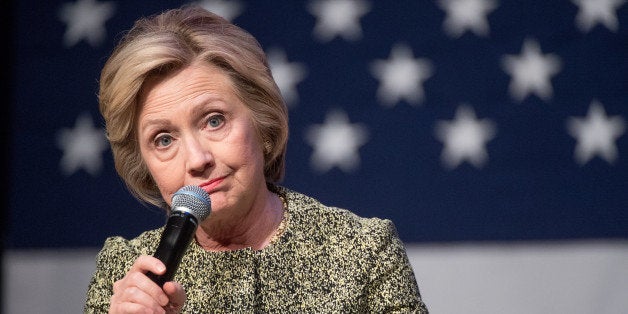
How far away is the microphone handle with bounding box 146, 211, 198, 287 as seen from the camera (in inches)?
51.0

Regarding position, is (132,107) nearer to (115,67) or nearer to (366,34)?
(115,67)

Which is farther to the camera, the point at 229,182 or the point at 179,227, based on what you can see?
the point at 229,182

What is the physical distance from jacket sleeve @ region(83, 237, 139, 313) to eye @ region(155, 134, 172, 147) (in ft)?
1.14

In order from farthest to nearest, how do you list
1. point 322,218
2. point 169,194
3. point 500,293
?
point 500,293, point 322,218, point 169,194

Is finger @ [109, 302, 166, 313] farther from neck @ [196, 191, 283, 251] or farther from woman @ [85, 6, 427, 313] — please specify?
neck @ [196, 191, 283, 251]

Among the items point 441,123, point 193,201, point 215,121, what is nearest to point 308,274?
point 215,121

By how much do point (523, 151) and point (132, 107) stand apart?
1.53m

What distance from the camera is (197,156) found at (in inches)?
65.3

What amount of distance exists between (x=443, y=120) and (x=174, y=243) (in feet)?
5.82

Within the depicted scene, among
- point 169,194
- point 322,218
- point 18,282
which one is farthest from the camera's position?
point 18,282

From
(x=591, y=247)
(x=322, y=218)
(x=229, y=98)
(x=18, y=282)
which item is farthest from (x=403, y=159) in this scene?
(x=18, y=282)

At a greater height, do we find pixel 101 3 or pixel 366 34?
pixel 366 34

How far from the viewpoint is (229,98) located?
70.0 inches

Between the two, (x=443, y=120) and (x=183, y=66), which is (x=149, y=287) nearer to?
(x=183, y=66)
